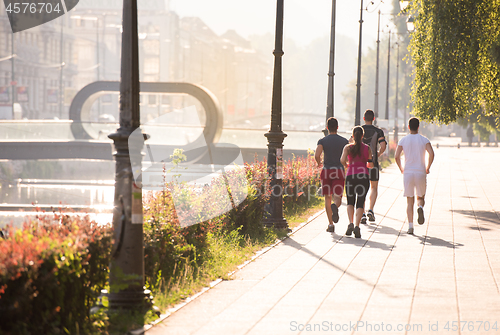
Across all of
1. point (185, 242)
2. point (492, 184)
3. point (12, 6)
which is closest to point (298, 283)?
point (185, 242)

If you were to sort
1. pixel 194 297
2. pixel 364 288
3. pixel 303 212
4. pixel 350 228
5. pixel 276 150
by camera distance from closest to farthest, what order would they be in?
1. pixel 194 297
2. pixel 364 288
3. pixel 350 228
4. pixel 276 150
5. pixel 303 212

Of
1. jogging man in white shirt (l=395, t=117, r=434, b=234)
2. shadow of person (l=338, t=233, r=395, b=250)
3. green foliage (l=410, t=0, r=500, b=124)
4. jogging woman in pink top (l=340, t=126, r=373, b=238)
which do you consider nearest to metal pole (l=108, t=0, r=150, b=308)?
shadow of person (l=338, t=233, r=395, b=250)

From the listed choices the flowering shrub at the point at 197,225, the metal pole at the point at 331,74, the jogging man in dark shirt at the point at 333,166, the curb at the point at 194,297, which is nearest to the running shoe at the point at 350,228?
the jogging man in dark shirt at the point at 333,166

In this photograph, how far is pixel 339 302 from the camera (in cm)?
609

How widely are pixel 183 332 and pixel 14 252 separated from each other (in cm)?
155

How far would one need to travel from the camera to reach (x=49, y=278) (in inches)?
173

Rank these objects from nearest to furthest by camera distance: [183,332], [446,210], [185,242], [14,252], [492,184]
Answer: [14,252] → [183,332] → [185,242] → [446,210] → [492,184]

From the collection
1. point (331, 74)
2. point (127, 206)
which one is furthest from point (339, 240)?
point (331, 74)

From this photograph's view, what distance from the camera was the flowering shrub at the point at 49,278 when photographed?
4.19m

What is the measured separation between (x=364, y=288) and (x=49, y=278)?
346cm

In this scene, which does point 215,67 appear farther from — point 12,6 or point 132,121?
point 132,121

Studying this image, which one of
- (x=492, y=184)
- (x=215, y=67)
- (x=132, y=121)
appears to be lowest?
(x=492, y=184)

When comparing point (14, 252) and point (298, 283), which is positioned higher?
point (14, 252)

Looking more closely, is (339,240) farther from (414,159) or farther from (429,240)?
(414,159)
